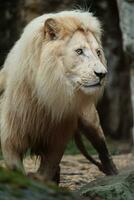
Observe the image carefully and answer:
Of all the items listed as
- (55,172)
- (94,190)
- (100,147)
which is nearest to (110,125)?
(100,147)

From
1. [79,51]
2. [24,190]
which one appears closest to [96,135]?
[79,51]

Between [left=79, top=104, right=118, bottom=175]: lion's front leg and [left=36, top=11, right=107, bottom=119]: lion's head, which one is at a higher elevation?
[left=36, top=11, right=107, bottom=119]: lion's head

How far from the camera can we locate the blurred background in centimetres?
1220

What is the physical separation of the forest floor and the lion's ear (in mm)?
1541

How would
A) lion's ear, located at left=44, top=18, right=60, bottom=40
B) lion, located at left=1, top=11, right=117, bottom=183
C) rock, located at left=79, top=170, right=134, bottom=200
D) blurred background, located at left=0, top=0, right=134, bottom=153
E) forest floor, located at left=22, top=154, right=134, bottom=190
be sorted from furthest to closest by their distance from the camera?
1. blurred background, located at left=0, top=0, right=134, bottom=153
2. forest floor, located at left=22, top=154, right=134, bottom=190
3. lion's ear, located at left=44, top=18, right=60, bottom=40
4. lion, located at left=1, top=11, right=117, bottom=183
5. rock, located at left=79, top=170, right=134, bottom=200

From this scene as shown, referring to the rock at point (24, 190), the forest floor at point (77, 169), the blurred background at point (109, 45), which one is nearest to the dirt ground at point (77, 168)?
the forest floor at point (77, 169)

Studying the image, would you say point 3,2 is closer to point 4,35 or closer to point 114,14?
point 4,35

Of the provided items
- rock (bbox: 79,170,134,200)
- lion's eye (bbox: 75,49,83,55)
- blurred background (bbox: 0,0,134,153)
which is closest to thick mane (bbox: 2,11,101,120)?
lion's eye (bbox: 75,49,83,55)

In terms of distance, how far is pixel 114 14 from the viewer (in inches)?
501

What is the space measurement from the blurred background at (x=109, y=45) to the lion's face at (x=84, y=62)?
5.76 m

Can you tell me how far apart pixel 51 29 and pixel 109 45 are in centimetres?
Answer: 712

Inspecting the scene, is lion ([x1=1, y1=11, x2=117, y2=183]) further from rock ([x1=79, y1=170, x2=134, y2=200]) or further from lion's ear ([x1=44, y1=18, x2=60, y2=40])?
rock ([x1=79, y1=170, x2=134, y2=200])

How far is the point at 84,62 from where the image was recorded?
18.8ft

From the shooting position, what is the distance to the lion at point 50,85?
5727mm
